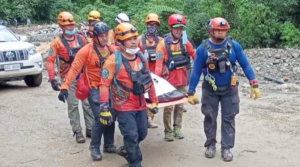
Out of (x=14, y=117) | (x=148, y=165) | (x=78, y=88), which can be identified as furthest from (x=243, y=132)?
(x=14, y=117)

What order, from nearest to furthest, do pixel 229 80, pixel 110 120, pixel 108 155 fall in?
pixel 110 120, pixel 229 80, pixel 108 155

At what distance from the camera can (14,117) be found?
9789 mm

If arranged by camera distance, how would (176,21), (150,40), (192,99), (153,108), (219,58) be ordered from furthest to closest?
(150,40)
(176,21)
(192,99)
(219,58)
(153,108)

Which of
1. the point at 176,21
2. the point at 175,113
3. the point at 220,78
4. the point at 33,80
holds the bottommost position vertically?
the point at 33,80

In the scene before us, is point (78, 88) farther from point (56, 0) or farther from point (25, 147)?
point (56, 0)

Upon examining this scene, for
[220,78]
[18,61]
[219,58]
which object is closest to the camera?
[219,58]

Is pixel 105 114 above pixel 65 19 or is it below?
below

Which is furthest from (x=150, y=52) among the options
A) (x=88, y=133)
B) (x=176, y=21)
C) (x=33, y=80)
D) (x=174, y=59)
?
(x=33, y=80)

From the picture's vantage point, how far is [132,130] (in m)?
6.12

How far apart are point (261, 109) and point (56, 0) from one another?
99.9ft

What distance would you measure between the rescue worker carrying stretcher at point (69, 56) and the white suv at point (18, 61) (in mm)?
4736

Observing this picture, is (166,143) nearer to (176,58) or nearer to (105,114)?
(176,58)

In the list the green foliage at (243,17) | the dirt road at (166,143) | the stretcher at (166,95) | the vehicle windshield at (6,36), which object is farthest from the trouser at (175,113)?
the green foliage at (243,17)

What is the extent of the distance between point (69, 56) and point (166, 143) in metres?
1.98
